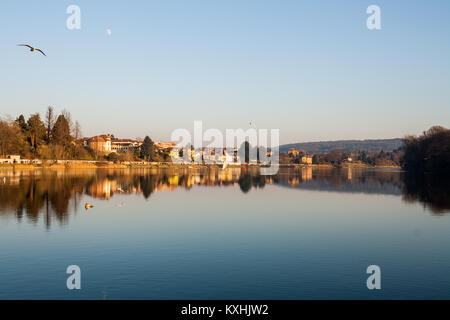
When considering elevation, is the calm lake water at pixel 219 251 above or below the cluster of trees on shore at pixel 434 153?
below

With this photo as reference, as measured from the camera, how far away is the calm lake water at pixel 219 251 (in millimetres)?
13203

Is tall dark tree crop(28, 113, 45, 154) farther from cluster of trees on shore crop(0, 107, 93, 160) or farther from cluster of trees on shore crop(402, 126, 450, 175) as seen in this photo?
cluster of trees on shore crop(402, 126, 450, 175)

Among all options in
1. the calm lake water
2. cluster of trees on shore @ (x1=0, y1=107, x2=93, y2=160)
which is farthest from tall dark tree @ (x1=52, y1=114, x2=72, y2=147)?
the calm lake water

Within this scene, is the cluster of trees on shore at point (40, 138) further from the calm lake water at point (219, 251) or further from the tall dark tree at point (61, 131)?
the calm lake water at point (219, 251)

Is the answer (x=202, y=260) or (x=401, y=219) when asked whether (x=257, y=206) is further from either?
(x=202, y=260)

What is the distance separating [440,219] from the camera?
96.9 ft

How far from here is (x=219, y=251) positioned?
18578mm

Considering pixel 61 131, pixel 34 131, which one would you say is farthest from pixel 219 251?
pixel 61 131

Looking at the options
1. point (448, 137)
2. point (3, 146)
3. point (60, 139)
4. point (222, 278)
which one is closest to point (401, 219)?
point (222, 278)

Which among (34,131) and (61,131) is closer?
(34,131)

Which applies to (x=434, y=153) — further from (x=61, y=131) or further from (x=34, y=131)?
(x=34, y=131)

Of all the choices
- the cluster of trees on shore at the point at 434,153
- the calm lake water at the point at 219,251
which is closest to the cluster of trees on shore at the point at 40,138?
the calm lake water at the point at 219,251

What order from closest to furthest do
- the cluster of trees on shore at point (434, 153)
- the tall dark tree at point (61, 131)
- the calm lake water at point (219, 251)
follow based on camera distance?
the calm lake water at point (219, 251)
the cluster of trees on shore at point (434, 153)
the tall dark tree at point (61, 131)

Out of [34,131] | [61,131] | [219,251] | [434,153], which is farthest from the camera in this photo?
[61,131]
